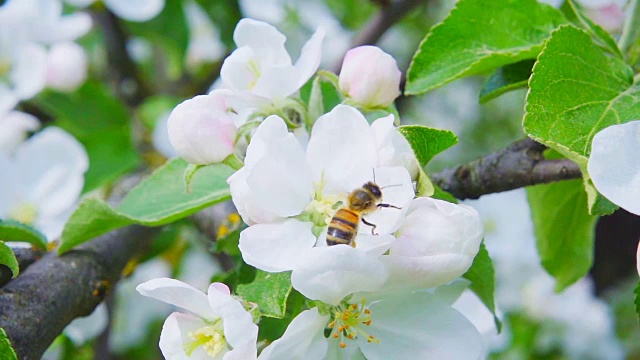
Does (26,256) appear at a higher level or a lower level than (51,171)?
higher

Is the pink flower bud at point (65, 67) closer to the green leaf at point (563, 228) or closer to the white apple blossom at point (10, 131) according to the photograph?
the white apple blossom at point (10, 131)

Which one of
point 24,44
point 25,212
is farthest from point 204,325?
point 24,44

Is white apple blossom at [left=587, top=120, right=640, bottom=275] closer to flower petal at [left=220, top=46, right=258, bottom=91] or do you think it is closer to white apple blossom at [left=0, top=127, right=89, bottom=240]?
flower petal at [left=220, top=46, right=258, bottom=91]

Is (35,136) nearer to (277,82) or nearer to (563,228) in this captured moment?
(277,82)

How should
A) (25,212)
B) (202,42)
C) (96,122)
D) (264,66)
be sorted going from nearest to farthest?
1. (264,66)
2. (25,212)
3. (96,122)
4. (202,42)

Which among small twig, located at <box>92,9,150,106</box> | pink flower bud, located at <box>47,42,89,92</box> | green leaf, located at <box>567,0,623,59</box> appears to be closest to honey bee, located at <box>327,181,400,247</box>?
green leaf, located at <box>567,0,623,59</box>

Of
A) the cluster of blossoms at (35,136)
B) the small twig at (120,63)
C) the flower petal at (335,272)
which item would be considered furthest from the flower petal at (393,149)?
the small twig at (120,63)

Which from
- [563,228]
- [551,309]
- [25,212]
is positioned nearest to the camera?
[563,228]
